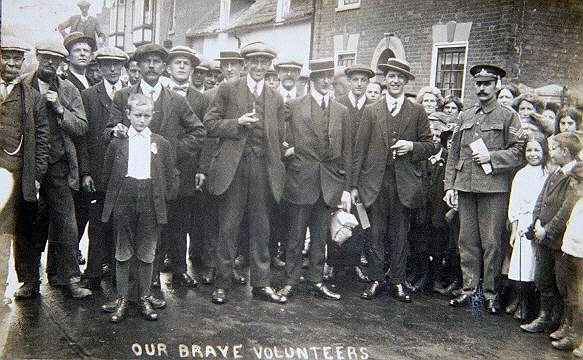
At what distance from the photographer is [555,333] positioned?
423 cm

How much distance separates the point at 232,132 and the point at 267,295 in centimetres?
136

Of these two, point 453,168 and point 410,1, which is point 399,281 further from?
point 410,1

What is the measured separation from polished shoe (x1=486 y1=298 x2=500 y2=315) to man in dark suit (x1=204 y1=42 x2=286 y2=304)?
5.73ft

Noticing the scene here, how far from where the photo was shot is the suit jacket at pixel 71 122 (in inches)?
169

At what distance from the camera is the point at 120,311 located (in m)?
4.01

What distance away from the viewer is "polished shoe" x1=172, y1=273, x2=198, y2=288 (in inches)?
197

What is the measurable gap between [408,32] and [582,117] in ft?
6.44

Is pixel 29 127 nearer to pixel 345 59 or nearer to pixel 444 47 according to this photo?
pixel 345 59

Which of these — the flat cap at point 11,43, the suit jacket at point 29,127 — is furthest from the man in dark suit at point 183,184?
the flat cap at point 11,43

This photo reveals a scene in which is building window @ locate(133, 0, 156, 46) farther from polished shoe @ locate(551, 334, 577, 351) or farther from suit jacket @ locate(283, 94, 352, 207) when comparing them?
polished shoe @ locate(551, 334, 577, 351)

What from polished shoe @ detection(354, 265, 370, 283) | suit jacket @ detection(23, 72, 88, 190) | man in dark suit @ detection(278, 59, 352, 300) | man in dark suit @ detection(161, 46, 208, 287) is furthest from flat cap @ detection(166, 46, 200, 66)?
polished shoe @ detection(354, 265, 370, 283)

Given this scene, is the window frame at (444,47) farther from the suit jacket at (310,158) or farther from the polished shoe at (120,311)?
the polished shoe at (120,311)

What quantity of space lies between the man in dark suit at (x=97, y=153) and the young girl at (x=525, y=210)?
325 centimetres

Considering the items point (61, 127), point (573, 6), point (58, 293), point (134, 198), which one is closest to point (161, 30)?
point (61, 127)
